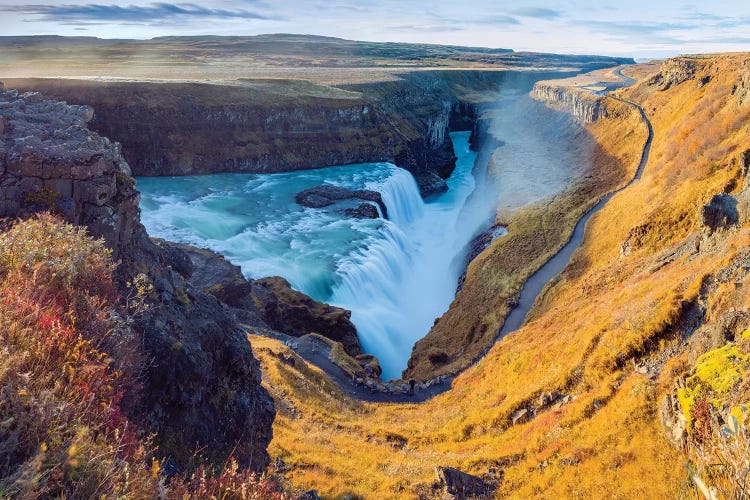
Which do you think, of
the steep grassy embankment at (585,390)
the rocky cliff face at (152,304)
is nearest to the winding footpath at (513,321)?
the steep grassy embankment at (585,390)

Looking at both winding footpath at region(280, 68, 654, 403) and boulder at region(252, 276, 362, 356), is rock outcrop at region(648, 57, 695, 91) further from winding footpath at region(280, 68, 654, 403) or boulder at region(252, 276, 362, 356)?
boulder at region(252, 276, 362, 356)

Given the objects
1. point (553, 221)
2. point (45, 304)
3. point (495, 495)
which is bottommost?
point (553, 221)

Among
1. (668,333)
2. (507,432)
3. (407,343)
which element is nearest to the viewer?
(668,333)

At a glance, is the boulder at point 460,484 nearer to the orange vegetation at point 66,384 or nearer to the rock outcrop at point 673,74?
the orange vegetation at point 66,384

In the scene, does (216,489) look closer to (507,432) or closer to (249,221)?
(507,432)

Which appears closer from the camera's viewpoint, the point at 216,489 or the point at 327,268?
the point at 216,489

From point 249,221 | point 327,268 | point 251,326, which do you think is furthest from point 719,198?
point 249,221

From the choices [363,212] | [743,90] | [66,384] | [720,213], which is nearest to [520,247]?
[363,212]

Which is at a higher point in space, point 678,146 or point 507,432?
point 678,146

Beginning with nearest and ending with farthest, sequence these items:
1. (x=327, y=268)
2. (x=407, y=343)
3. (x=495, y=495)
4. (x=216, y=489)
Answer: (x=216, y=489) < (x=495, y=495) < (x=407, y=343) < (x=327, y=268)
